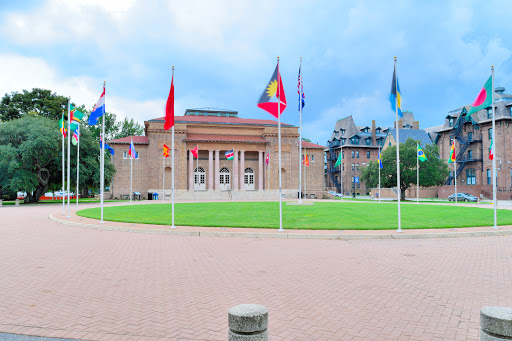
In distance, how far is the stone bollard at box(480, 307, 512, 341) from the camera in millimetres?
→ 3242

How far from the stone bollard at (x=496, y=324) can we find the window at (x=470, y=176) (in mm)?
77922

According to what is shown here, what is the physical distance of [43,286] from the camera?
730 cm

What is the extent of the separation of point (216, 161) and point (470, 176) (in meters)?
49.6

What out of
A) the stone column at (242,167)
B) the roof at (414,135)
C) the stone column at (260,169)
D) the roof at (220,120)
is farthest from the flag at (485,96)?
the roof at (414,135)

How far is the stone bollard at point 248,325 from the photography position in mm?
3418

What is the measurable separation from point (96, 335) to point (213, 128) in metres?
67.3

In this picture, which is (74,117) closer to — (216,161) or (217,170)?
(216,161)

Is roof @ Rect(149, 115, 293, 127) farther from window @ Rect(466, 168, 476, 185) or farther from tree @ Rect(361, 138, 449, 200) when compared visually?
window @ Rect(466, 168, 476, 185)

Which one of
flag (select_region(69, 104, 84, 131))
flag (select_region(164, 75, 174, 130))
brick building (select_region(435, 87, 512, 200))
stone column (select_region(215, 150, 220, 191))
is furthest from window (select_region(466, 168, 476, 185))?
flag (select_region(69, 104, 84, 131))

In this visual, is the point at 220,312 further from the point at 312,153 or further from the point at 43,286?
the point at 312,153

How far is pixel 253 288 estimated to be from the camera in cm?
715

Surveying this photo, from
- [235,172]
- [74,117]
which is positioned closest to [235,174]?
[235,172]

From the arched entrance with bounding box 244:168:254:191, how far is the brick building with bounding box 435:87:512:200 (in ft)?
125

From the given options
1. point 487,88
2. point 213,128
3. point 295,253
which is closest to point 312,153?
point 213,128
